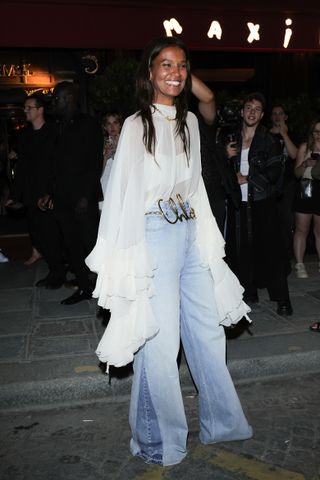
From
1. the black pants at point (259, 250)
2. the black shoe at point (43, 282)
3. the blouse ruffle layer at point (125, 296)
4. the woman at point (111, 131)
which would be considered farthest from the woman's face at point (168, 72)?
the black shoe at point (43, 282)

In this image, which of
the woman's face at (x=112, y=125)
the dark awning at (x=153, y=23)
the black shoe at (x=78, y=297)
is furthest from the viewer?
the dark awning at (x=153, y=23)

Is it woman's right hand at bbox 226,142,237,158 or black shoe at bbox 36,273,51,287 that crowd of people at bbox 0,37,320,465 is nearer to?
woman's right hand at bbox 226,142,237,158

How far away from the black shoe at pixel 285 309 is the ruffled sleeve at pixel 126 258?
2682 mm

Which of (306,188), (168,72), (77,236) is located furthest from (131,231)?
(306,188)

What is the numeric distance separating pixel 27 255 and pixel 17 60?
5.79 m

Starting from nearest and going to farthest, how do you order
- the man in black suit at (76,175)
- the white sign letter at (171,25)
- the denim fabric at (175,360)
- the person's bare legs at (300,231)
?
the denim fabric at (175,360) < the man in black suit at (76,175) < the person's bare legs at (300,231) < the white sign letter at (171,25)

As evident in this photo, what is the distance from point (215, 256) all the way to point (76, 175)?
2.96 m

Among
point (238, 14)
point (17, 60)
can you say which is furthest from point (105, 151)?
point (17, 60)

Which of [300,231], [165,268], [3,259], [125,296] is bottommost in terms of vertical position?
[3,259]

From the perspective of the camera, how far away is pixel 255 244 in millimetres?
5316

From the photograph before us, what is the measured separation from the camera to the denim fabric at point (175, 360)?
114 inches

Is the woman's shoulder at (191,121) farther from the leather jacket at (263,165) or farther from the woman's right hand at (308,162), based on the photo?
the woman's right hand at (308,162)

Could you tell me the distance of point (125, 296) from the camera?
9.18 feet

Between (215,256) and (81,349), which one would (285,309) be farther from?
(215,256)
